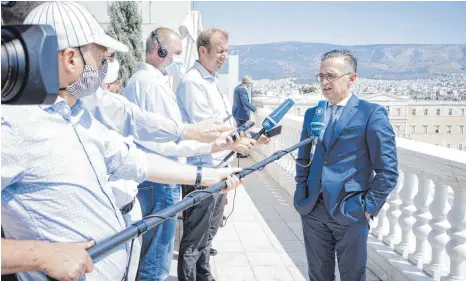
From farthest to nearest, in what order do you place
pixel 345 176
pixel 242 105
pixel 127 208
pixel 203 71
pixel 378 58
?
pixel 378 58 < pixel 242 105 < pixel 203 71 < pixel 345 176 < pixel 127 208

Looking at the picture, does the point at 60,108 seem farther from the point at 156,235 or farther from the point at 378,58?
the point at 378,58

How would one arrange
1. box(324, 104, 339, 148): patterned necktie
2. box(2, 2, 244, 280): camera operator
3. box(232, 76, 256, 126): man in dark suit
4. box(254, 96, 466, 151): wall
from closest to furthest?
box(2, 2, 244, 280): camera operator
box(324, 104, 339, 148): patterned necktie
box(232, 76, 256, 126): man in dark suit
box(254, 96, 466, 151): wall

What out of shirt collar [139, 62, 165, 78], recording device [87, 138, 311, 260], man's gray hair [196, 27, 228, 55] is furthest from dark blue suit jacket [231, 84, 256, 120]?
recording device [87, 138, 311, 260]

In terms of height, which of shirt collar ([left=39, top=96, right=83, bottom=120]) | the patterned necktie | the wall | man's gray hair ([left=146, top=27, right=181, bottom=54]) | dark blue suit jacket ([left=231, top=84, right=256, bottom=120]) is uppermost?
man's gray hair ([left=146, top=27, right=181, bottom=54])

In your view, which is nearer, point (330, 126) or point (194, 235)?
point (330, 126)

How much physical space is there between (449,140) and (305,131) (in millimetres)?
63658

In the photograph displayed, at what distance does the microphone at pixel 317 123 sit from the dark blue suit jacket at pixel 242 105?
8.41 m

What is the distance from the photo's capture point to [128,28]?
1411cm

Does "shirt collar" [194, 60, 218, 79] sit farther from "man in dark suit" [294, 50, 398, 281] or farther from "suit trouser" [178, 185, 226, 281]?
"man in dark suit" [294, 50, 398, 281]

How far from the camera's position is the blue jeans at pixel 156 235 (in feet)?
10.6

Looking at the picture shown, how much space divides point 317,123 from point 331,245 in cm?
80

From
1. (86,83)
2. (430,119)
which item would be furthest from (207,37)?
(430,119)

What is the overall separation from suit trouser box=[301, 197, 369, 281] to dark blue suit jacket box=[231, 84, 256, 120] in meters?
8.49

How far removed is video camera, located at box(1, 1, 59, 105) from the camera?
97 centimetres
